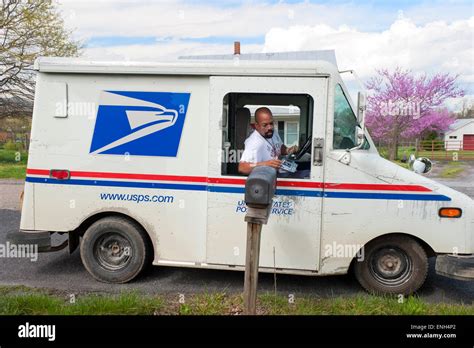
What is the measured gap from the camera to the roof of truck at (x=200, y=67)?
432cm

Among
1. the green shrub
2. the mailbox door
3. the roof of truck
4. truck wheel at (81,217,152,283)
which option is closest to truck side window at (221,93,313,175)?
the mailbox door

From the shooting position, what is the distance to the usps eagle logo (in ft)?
14.9

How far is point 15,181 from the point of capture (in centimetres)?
1340

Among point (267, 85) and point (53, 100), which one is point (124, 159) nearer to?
point (53, 100)

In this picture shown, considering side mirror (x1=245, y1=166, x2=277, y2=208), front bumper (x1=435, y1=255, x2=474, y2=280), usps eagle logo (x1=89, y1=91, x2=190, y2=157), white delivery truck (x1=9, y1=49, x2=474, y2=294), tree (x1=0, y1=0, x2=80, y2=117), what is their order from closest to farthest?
1. side mirror (x1=245, y1=166, x2=277, y2=208)
2. front bumper (x1=435, y1=255, x2=474, y2=280)
3. white delivery truck (x1=9, y1=49, x2=474, y2=294)
4. usps eagle logo (x1=89, y1=91, x2=190, y2=157)
5. tree (x1=0, y1=0, x2=80, y2=117)

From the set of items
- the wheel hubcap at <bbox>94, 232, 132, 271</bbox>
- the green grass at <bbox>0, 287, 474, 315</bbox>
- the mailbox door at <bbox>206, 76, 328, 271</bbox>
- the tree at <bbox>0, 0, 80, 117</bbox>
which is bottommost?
the green grass at <bbox>0, 287, 474, 315</bbox>

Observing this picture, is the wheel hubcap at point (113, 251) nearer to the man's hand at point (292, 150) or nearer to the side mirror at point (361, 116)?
the man's hand at point (292, 150)

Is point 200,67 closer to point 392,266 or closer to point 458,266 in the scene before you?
point 392,266

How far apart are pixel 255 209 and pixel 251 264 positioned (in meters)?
0.49

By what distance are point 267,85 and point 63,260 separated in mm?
3819

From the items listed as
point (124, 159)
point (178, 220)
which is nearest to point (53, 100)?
point (124, 159)

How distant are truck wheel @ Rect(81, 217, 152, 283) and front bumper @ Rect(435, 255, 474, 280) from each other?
335 cm

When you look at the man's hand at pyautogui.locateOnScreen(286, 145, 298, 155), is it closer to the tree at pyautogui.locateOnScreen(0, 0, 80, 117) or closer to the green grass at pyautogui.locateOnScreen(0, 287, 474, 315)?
the green grass at pyautogui.locateOnScreen(0, 287, 474, 315)

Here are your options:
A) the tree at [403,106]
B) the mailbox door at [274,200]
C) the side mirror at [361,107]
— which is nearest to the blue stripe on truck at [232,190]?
the mailbox door at [274,200]
